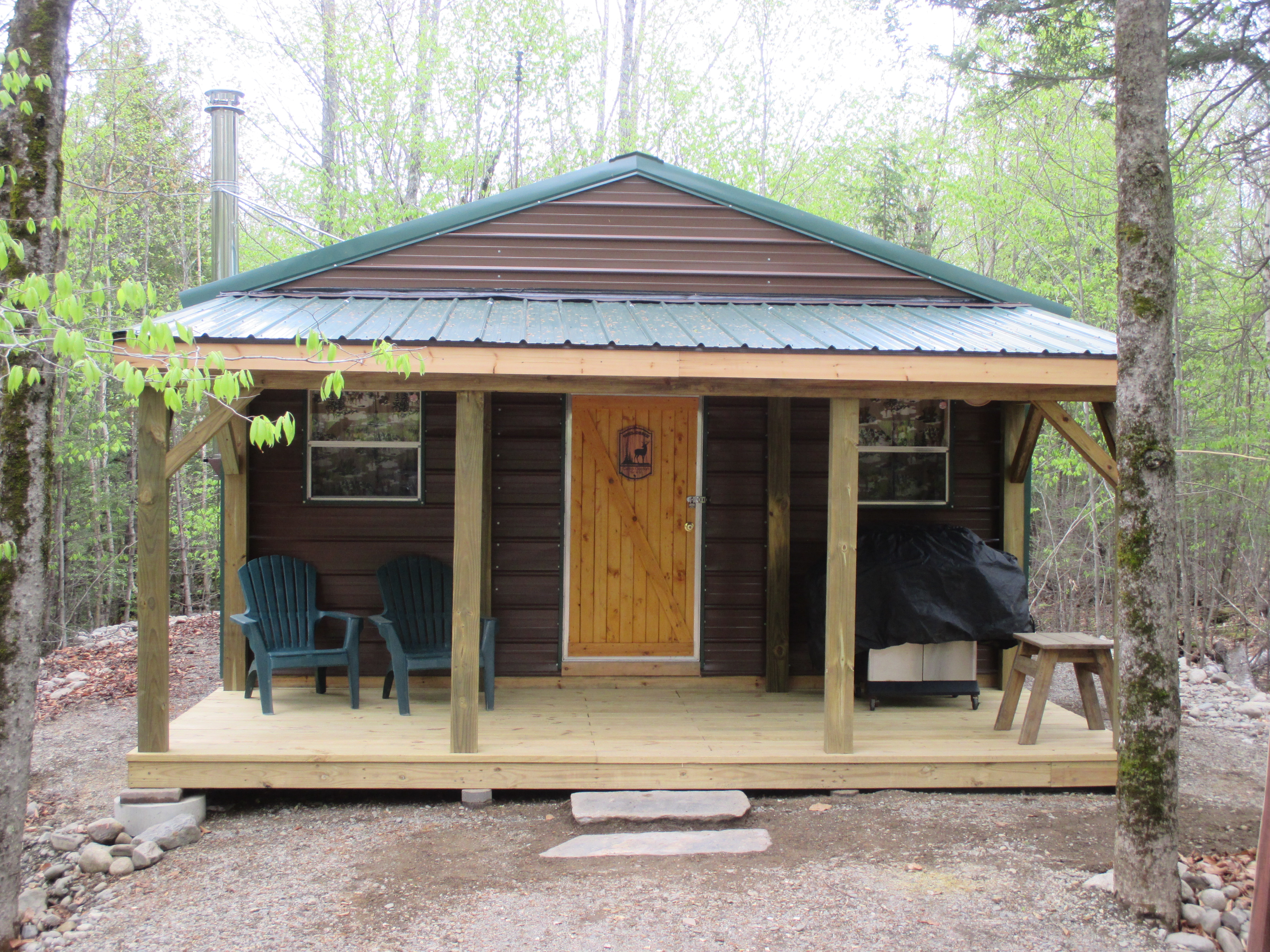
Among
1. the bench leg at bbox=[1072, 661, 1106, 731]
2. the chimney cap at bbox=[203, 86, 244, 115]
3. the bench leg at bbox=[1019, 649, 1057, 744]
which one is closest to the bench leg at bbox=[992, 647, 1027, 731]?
the bench leg at bbox=[1019, 649, 1057, 744]

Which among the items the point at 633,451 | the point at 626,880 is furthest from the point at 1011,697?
the point at 633,451

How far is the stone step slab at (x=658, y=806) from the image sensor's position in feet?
14.7

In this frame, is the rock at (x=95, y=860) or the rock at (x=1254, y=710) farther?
the rock at (x=1254, y=710)

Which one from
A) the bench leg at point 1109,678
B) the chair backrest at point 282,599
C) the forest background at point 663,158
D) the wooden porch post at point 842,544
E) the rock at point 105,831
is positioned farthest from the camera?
the forest background at point 663,158

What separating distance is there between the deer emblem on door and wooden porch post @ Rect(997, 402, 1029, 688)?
2.30 meters

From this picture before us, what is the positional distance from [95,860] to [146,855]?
0.67 ft

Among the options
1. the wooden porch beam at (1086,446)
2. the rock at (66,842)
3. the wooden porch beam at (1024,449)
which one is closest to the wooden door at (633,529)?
the wooden porch beam at (1024,449)

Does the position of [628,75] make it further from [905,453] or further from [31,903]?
[31,903]

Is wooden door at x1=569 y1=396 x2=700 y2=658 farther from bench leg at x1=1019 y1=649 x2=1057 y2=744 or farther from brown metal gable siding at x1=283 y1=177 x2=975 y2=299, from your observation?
bench leg at x1=1019 y1=649 x2=1057 y2=744

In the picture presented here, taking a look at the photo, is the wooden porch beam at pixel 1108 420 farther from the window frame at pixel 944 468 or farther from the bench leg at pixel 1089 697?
the window frame at pixel 944 468

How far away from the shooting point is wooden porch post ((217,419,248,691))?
5.86m

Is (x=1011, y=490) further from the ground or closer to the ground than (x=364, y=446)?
closer to the ground

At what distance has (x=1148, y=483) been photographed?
3.47m

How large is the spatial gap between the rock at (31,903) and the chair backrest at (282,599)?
188cm
